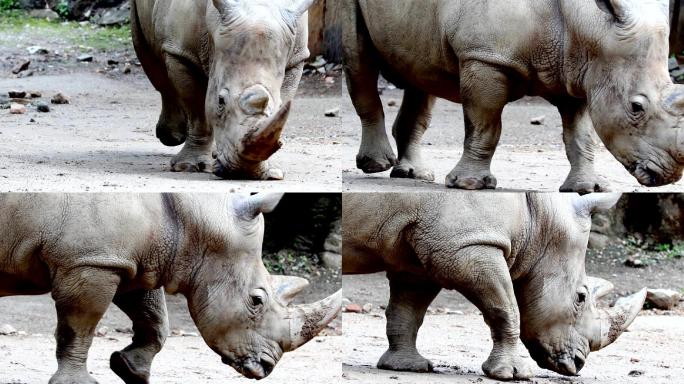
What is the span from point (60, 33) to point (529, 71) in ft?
40.0

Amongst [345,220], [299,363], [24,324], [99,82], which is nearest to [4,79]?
[99,82]

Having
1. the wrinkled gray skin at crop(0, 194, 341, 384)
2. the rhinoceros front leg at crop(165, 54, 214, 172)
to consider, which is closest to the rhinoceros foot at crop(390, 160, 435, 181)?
the rhinoceros front leg at crop(165, 54, 214, 172)

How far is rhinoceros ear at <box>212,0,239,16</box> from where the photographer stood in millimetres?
7398

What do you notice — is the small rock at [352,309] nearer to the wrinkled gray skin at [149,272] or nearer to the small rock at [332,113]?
the small rock at [332,113]

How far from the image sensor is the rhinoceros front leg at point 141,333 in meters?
7.42

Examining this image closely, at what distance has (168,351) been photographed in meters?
9.69

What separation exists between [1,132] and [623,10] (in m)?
4.85

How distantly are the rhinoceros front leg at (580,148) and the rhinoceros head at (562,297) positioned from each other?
17cm

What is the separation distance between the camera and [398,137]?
9.12m

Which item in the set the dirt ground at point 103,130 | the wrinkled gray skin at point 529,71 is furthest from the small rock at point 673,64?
the wrinkled gray skin at point 529,71

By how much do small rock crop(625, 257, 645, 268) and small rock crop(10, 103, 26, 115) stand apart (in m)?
5.79

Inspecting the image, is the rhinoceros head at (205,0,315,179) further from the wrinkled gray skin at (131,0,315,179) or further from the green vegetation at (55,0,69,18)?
the green vegetation at (55,0,69,18)

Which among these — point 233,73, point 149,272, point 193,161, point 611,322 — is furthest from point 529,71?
point 149,272

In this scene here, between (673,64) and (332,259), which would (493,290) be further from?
(673,64)
